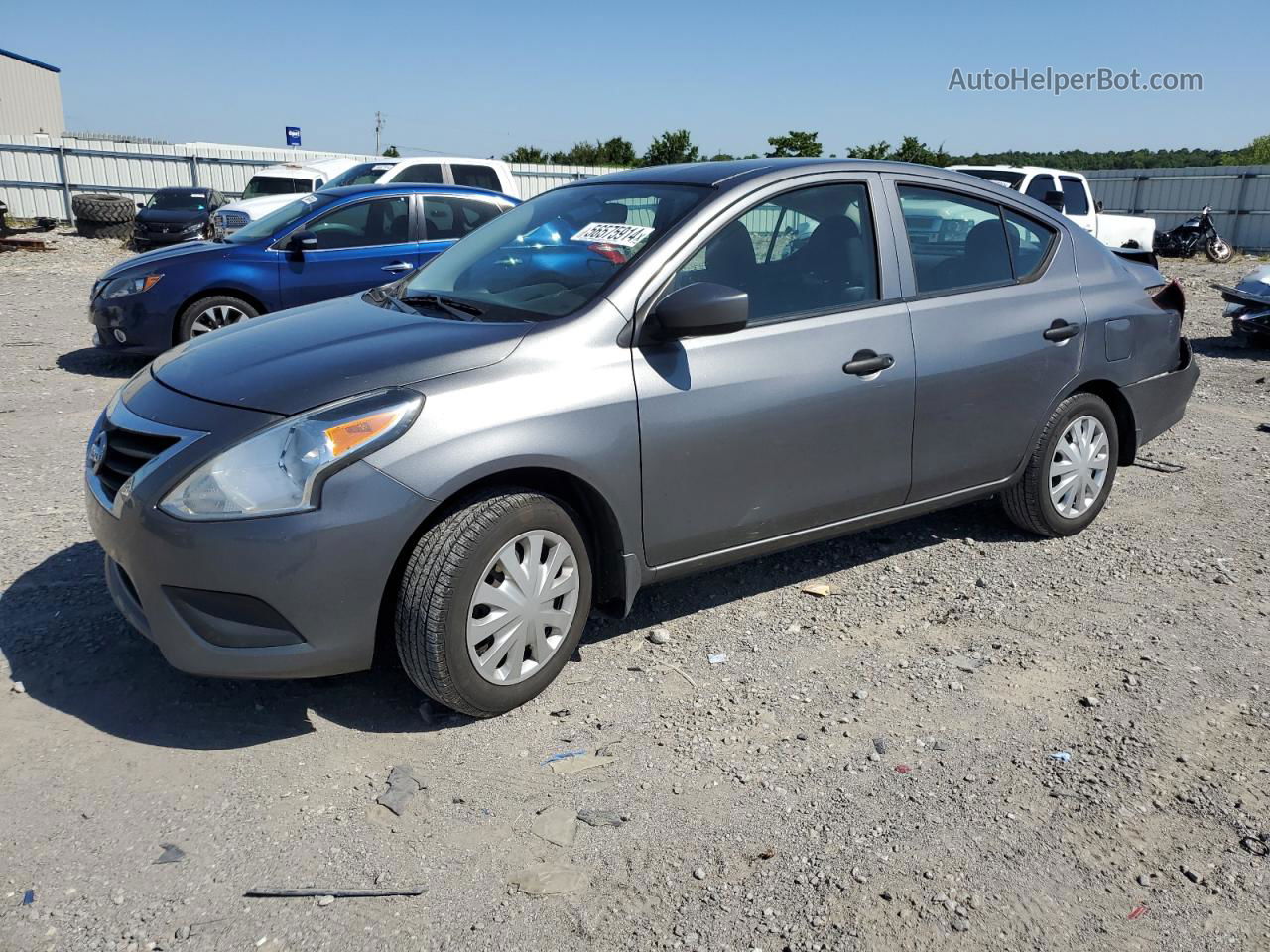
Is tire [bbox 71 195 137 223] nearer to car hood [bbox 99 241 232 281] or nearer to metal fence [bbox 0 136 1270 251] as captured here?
metal fence [bbox 0 136 1270 251]

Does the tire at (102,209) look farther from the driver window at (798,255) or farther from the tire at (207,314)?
the driver window at (798,255)

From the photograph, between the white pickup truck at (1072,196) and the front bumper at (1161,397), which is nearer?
the front bumper at (1161,397)

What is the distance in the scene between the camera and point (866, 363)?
13.3 feet

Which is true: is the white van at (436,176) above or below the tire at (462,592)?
above

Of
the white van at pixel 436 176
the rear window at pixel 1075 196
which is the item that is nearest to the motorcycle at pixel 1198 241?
the rear window at pixel 1075 196

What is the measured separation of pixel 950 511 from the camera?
565 centimetres

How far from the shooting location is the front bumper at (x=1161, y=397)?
5.22 m

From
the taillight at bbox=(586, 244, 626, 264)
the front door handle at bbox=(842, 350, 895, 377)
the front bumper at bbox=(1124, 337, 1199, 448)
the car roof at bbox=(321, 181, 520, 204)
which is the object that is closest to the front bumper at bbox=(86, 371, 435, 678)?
the taillight at bbox=(586, 244, 626, 264)

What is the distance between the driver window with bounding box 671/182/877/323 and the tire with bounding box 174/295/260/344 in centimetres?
590

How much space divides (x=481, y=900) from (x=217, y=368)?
6.43 ft

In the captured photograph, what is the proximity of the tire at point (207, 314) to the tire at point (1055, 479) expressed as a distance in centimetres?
635

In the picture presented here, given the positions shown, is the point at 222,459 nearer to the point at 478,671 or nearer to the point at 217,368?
the point at 217,368

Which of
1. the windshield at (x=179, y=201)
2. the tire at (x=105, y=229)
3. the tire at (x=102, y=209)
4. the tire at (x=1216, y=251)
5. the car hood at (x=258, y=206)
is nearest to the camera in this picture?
the car hood at (x=258, y=206)

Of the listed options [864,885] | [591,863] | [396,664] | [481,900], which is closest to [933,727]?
[864,885]
